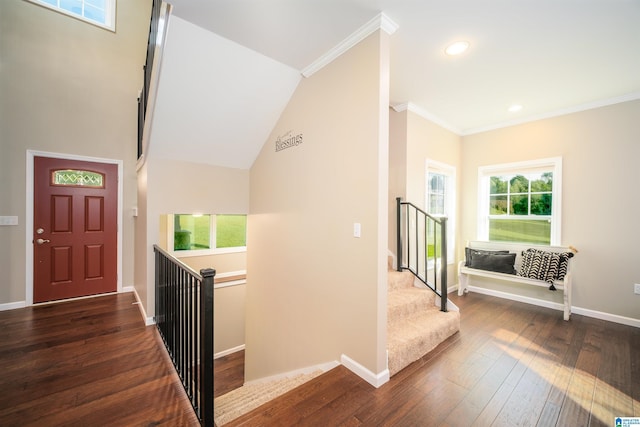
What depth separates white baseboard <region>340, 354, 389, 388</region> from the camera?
184 centimetres

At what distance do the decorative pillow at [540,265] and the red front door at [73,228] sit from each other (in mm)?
6140

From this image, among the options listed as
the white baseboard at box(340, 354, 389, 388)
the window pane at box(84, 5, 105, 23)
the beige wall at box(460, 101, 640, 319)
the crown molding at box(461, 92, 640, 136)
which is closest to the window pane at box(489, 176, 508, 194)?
the beige wall at box(460, 101, 640, 319)

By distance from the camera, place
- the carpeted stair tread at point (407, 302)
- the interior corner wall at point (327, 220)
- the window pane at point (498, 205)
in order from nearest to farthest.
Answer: the interior corner wall at point (327, 220)
the carpeted stair tread at point (407, 302)
the window pane at point (498, 205)

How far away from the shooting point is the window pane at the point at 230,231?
4863 mm

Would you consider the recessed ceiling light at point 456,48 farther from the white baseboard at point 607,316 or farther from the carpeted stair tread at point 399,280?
the white baseboard at point 607,316

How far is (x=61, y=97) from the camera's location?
11.9ft

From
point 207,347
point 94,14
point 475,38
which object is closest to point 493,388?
point 207,347

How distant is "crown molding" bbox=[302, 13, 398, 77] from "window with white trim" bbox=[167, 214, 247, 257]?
3461 mm

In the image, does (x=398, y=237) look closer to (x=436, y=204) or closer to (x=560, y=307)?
(x=436, y=204)

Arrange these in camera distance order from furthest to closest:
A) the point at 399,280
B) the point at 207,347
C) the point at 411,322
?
1. the point at 399,280
2. the point at 411,322
3. the point at 207,347

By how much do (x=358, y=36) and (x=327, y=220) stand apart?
1507mm

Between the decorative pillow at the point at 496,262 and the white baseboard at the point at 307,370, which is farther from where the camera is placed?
the decorative pillow at the point at 496,262

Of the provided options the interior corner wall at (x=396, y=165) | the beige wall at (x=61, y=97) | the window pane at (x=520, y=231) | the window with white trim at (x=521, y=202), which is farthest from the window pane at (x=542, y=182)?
the beige wall at (x=61, y=97)

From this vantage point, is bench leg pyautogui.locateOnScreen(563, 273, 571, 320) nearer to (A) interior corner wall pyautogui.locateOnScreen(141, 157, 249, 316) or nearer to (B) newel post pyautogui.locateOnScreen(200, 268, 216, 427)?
(B) newel post pyautogui.locateOnScreen(200, 268, 216, 427)
